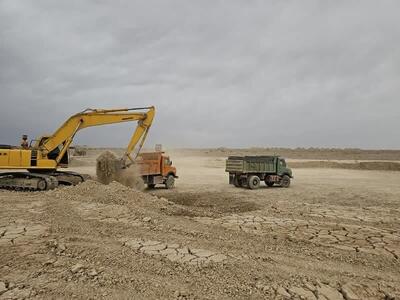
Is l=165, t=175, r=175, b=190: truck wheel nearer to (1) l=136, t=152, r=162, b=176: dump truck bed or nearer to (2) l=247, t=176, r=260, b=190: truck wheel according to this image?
(1) l=136, t=152, r=162, b=176: dump truck bed

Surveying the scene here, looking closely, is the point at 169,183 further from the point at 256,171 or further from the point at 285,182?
the point at 285,182

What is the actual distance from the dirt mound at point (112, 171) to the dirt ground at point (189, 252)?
6374mm

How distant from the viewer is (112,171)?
1781cm

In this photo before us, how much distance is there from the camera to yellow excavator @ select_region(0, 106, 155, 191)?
15.4 metres

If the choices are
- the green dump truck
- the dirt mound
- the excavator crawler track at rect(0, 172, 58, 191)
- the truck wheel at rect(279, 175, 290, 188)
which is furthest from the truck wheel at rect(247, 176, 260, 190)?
the excavator crawler track at rect(0, 172, 58, 191)

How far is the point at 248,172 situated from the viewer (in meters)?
20.9

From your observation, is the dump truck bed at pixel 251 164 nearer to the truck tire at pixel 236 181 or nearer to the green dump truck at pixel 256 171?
the green dump truck at pixel 256 171

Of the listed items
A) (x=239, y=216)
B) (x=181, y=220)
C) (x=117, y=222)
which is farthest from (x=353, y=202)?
(x=117, y=222)

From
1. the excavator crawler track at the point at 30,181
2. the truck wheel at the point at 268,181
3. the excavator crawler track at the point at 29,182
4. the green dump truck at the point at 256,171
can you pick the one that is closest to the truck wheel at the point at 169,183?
the green dump truck at the point at 256,171

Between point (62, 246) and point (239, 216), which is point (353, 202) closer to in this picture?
point (239, 216)

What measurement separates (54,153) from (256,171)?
11972 mm

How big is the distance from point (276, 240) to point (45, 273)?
4.86 meters

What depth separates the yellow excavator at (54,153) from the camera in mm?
15406

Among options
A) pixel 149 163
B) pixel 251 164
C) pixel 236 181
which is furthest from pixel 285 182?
pixel 149 163
